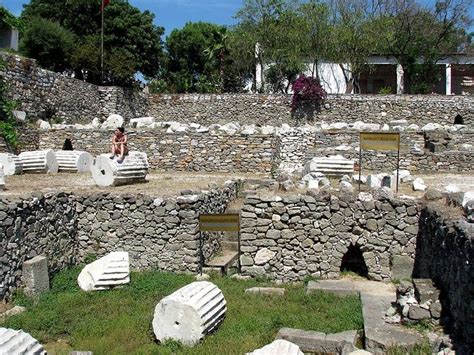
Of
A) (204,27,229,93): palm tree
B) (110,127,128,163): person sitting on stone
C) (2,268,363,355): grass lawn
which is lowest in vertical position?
(2,268,363,355): grass lawn

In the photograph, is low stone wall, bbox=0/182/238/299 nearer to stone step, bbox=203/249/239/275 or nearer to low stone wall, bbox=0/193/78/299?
low stone wall, bbox=0/193/78/299

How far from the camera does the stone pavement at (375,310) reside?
23.0 ft

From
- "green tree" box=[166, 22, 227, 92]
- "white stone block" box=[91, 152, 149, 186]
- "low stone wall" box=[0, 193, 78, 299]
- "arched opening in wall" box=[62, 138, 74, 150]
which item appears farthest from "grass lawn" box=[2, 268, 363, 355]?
"green tree" box=[166, 22, 227, 92]

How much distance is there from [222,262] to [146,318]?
10.7 feet

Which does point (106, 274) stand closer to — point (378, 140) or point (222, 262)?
point (222, 262)

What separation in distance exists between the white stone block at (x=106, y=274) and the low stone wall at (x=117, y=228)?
0.93 meters

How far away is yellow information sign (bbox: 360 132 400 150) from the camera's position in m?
11.5

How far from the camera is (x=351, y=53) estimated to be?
33.6 m

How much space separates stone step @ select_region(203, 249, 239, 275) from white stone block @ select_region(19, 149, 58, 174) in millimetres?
7442

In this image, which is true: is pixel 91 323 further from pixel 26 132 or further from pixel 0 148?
pixel 26 132

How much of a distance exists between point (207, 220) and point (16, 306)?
3529mm

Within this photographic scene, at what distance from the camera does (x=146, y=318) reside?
8375 millimetres

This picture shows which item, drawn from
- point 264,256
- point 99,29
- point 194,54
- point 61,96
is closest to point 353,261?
point 264,256

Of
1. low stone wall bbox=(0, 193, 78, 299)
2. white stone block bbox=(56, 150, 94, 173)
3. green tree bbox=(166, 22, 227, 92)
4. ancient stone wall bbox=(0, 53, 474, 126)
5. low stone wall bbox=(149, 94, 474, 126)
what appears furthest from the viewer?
green tree bbox=(166, 22, 227, 92)
